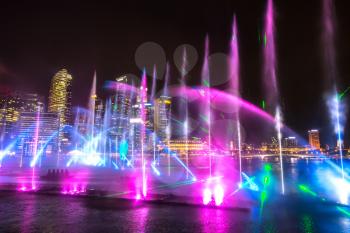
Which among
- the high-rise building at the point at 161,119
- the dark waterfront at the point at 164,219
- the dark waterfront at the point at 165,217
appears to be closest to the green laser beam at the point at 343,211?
the dark waterfront at the point at 165,217

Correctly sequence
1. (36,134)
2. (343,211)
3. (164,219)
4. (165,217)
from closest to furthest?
(164,219) → (165,217) → (343,211) → (36,134)

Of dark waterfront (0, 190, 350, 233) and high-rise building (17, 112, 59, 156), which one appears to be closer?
dark waterfront (0, 190, 350, 233)

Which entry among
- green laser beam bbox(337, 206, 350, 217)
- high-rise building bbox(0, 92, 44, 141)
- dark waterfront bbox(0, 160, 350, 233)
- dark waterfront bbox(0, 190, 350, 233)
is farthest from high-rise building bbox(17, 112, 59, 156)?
green laser beam bbox(337, 206, 350, 217)

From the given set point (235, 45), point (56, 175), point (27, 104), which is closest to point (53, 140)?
point (27, 104)

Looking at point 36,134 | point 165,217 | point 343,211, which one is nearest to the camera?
point 165,217

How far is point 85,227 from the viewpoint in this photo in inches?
344

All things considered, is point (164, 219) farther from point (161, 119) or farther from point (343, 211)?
point (161, 119)

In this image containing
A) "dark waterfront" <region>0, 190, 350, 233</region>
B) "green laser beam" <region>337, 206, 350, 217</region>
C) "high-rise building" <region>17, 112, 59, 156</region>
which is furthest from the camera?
"high-rise building" <region>17, 112, 59, 156</region>

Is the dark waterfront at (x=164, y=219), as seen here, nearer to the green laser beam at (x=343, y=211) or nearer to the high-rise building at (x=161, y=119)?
the green laser beam at (x=343, y=211)

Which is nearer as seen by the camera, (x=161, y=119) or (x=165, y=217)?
(x=165, y=217)

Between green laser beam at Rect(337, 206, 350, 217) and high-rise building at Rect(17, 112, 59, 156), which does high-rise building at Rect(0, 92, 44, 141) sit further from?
green laser beam at Rect(337, 206, 350, 217)

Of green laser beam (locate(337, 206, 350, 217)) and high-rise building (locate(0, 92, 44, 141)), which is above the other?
high-rise building (locate(0, 92, 44, 141))

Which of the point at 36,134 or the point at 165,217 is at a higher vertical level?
the point at 36,134

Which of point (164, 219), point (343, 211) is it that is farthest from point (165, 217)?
Answer: point (343, 211)
